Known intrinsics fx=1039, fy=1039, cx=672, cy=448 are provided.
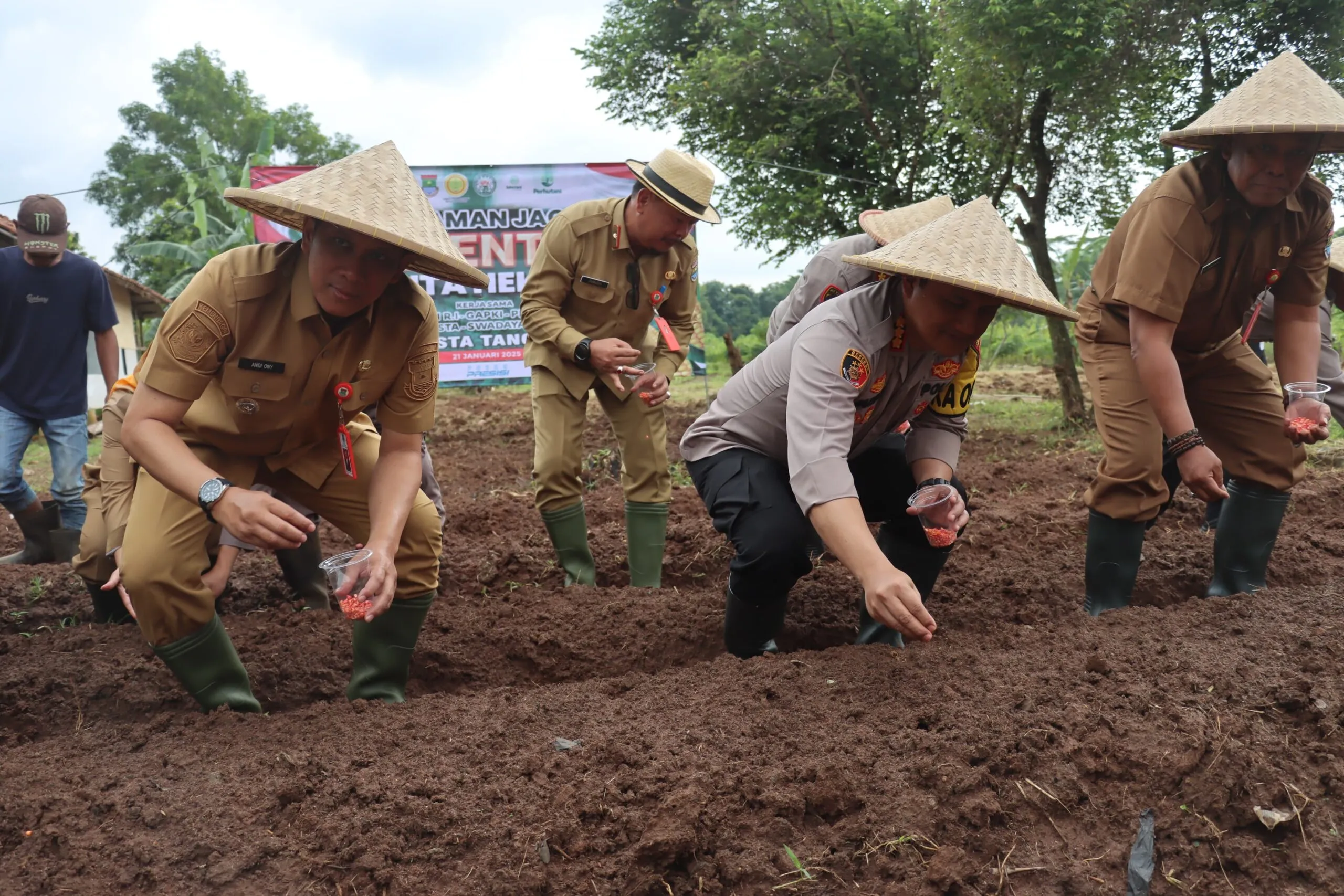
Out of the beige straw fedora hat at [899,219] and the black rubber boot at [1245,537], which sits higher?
the beige straw fedora hat at [899,219]

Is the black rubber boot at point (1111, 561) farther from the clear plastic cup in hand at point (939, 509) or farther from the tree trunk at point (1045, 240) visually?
the tree trunk at point (1045, 240)

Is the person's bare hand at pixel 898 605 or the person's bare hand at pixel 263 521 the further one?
the person's bare hand at pixel 263 521

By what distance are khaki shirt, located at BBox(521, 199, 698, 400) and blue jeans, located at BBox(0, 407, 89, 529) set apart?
246 cm

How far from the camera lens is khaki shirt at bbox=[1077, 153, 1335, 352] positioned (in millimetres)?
2953

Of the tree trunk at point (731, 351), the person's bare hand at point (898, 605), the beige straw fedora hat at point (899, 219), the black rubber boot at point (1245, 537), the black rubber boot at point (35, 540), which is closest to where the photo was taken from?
the person's bare hand at point (898, 605)

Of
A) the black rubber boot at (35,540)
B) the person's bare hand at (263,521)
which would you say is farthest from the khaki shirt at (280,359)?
the black rubber boot at (35,540)

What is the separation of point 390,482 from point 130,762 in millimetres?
879

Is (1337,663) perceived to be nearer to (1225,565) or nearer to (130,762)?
(1225,565)

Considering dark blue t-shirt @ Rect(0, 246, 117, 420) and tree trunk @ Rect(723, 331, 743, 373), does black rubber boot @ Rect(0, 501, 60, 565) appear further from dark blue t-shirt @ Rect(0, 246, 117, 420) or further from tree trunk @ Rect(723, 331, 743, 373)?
tree trunk @ Rect(723, 331, 743, 373)

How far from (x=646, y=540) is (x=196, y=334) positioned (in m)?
2.08

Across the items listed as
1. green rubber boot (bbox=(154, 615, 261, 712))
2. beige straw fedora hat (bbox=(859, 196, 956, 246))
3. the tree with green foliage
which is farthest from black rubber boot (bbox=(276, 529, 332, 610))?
the tree with green foliage

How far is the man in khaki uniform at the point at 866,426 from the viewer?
2309 mm

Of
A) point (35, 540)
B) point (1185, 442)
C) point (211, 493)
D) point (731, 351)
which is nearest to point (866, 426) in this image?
point (1185, 442)

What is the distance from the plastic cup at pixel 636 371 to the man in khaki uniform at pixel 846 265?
0.51m
